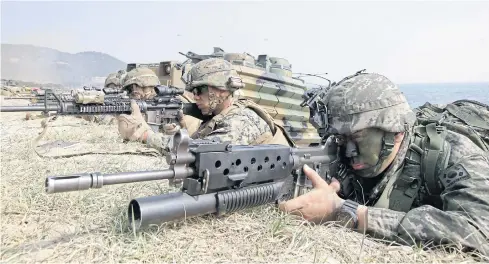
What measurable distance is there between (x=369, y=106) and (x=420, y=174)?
64cm

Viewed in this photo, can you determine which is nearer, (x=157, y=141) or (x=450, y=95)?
(x=157, y=141)

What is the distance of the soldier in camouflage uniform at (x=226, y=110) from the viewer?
439cm

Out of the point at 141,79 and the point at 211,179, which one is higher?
the point at 141,79

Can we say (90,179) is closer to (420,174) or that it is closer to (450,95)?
(420,174)

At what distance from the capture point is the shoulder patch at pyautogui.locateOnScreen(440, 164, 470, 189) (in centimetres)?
263

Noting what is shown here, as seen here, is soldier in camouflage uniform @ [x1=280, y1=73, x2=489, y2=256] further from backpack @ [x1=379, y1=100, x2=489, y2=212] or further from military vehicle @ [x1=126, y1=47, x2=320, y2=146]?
military vehicle @ [x1=126, y1=47, x2=320, y2=146]

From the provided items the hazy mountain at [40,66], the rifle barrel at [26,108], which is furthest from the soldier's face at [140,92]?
the hazy mountain at [40,66]

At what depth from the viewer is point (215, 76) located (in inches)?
180

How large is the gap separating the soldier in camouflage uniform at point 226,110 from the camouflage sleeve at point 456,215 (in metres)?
1.94

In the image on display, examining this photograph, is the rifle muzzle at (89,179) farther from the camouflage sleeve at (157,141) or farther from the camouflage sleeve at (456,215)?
the camouflage sleeve at (157,141)

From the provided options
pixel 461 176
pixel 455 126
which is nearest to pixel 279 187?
pixel 461 176

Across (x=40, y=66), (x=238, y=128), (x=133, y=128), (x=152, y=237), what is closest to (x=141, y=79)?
(x=133, y=128)

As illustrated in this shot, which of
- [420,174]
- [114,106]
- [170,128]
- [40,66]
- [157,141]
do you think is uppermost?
[40,66]

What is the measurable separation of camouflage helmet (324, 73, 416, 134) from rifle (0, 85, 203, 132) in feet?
7.64
